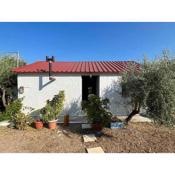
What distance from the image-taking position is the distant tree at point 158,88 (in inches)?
299

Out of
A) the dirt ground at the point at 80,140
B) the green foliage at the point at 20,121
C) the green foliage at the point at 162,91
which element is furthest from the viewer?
the green foliage at the point at 20,121

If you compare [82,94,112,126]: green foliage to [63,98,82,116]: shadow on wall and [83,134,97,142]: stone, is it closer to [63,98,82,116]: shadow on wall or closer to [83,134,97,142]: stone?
[83,134,97,142]: stone

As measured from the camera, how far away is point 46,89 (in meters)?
12.2

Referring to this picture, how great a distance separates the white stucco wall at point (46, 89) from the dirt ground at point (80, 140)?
265cm

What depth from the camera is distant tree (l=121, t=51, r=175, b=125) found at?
7.58 metres

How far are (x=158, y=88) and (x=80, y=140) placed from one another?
387cm

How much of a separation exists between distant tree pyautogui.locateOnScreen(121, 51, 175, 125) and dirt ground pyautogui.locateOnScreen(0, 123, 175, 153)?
1.02 m

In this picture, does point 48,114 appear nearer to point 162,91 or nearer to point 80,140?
point 80,140

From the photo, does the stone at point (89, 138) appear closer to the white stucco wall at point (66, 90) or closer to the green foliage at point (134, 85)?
the green foliage at point (134, 85)

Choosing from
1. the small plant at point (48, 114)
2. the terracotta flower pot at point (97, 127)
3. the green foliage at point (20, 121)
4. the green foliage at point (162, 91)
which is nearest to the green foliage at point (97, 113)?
the terracotta flower pot at point (97, 127)
